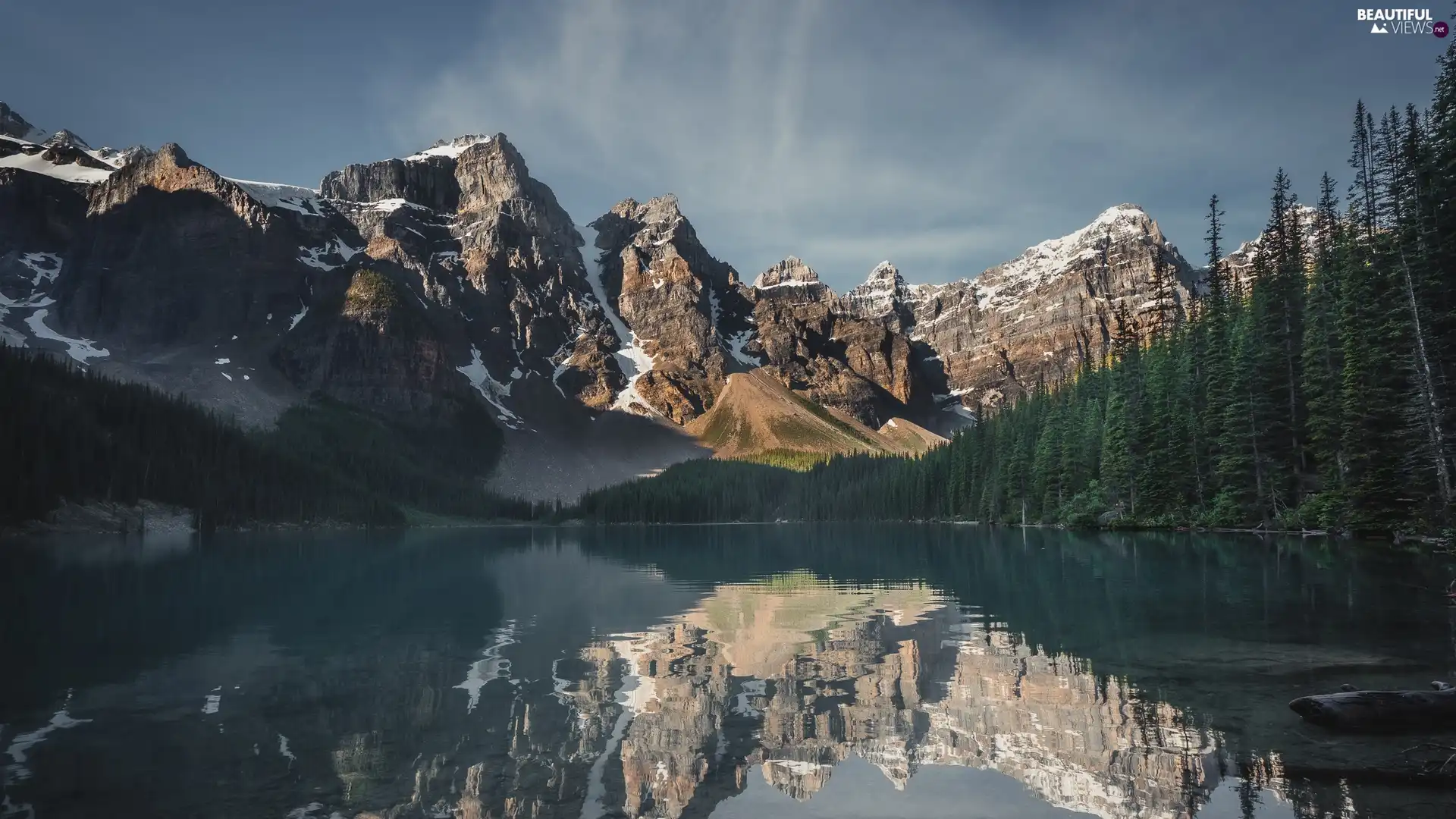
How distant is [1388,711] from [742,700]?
38.5ft

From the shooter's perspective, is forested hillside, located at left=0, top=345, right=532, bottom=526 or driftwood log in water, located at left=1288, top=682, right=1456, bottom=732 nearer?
driftwood log in water, located at left=1288, top=682, right=1456, bottom=732

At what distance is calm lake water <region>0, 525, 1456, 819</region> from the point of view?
40.7 feet

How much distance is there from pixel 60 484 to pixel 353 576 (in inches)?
4579

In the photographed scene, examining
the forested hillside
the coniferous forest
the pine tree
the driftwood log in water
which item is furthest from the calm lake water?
the forested hillside

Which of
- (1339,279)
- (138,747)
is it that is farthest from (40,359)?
(1339,279)

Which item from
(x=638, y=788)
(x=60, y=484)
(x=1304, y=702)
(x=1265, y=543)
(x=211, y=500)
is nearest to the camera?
(x=638, y=788)

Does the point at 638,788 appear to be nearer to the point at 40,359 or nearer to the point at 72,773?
the point at 72,773

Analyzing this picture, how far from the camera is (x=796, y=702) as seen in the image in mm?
18156

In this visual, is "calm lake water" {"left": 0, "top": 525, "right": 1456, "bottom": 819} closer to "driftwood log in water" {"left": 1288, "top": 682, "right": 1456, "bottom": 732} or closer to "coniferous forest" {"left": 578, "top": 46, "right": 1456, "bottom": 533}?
"driftwood log in water" {"left": 1288, "top": 682, "right": 1456, "bottom": 732}

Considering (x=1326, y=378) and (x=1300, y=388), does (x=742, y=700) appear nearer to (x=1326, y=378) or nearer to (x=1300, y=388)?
(x=1326, y=378)

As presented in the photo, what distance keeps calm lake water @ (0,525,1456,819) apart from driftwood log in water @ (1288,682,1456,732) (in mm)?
508

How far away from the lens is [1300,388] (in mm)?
66375

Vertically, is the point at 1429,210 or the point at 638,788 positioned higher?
A: the point at 1429,210

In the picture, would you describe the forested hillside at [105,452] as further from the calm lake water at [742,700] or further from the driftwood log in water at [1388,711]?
the driftwood log in water at [1388,711]
